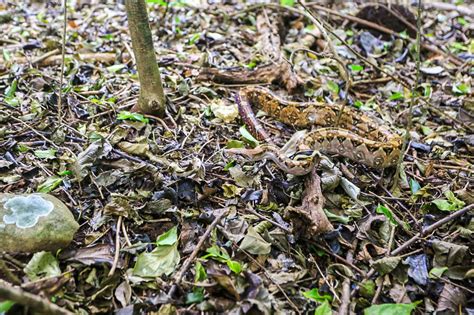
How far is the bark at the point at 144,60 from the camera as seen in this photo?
4391 mm

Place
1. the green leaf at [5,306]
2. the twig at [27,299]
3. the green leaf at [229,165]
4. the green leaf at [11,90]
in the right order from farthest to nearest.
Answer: the green leaf at [11,90] < the green leaf at [229,165] < the green leaf at [5,306] < the twig at [27,299]

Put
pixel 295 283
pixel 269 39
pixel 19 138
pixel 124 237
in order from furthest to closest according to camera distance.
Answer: pixel 269 39
pixel 19 138
pixel 124 237
pixel 295 283

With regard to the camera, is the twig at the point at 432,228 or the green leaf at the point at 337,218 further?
the green leaf at the point at 337,218

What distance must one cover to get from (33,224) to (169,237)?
1.05 m

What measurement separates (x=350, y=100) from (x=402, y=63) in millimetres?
1970

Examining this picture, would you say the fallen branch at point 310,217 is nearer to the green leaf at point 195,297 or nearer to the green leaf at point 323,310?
the green leaf at point 323,310

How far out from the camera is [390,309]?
3.03 meters

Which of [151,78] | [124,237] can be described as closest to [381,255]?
[124,237]

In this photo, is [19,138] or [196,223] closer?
[196,223]

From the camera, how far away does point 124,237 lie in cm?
353

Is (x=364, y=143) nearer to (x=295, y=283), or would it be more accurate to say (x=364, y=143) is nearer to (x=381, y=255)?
(x=381, y=255)

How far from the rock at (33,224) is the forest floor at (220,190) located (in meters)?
0.10

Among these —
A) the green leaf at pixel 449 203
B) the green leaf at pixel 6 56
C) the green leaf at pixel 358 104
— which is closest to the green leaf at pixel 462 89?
the green leaf at pixel 358 104

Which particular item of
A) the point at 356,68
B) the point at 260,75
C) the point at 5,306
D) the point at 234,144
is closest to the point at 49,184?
the point at 5,306
